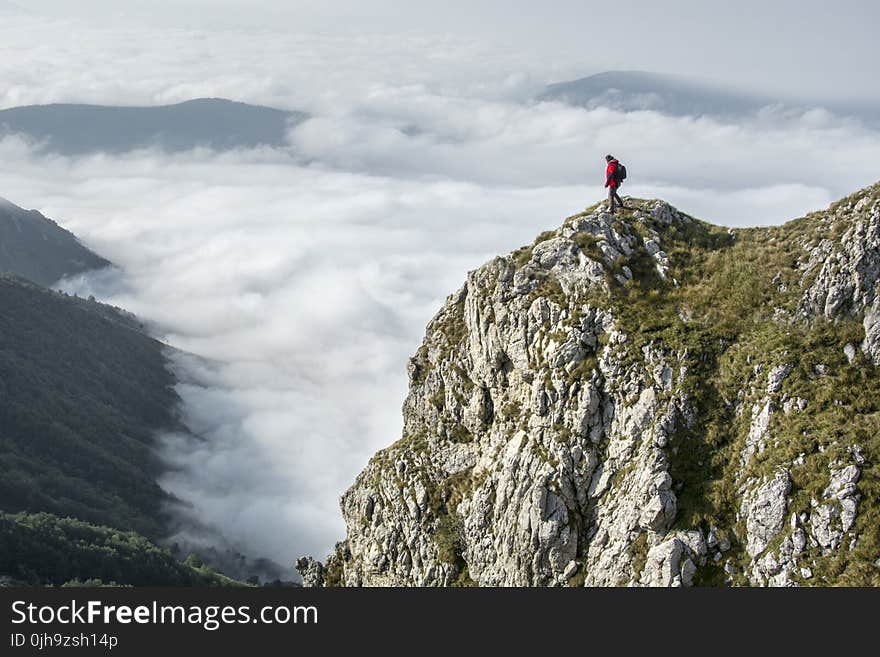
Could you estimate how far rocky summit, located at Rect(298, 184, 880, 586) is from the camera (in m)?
33.8

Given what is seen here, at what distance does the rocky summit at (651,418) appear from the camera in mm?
33750

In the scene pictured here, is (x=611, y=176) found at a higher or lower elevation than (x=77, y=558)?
higher

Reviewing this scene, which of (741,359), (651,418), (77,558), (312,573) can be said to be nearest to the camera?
(651,418)

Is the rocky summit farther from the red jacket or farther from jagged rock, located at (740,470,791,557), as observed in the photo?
the red jacket

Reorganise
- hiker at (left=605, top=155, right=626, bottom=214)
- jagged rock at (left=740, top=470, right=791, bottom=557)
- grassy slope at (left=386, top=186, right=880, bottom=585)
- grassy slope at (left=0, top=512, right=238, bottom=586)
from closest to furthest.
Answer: jagged rock at (left=740, top=470, right=791, bottom=557), grassy slope at (left=386, top=186, right=880, bottom=585), hiker at (left=605, top=155, right=626, bottom=214), grassy slope at (left=0, top=512, right=238, bottom=586)

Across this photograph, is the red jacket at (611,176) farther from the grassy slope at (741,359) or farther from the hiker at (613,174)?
the grassy slope at (741,359)

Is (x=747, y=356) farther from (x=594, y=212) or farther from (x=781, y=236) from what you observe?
(x=594, y=212)

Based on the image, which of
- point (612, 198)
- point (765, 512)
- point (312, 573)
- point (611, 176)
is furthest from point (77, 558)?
point (765, 512)

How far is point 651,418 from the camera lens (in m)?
39.3

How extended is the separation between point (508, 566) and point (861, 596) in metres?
19.2

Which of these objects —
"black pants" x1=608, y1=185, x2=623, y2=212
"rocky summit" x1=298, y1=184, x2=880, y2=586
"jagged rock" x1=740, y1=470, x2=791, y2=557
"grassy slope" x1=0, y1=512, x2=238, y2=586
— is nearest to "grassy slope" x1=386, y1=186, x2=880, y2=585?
"rocky summit" x1=298, y1=184, x2=880, y2=586

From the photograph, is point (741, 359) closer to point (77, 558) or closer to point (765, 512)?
point (765, 512)

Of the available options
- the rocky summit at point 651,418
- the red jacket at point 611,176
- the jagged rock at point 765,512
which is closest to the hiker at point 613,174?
the red jacket at point 611,176

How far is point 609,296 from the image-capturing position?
45.2 m
